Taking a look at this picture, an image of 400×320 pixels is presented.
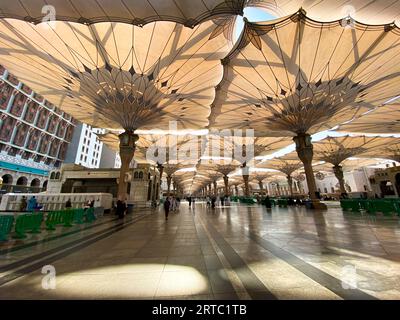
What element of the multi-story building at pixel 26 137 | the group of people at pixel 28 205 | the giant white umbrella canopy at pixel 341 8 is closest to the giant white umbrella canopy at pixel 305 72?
the giant white umbrella canopy at pixel 341 8

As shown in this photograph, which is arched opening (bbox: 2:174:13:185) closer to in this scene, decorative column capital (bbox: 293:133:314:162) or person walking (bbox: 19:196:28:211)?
person walking (bbox: 19:196:28:211)

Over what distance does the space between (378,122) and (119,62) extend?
3374 centimetres

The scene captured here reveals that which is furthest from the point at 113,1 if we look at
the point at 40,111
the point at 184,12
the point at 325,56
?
the point at 40,111

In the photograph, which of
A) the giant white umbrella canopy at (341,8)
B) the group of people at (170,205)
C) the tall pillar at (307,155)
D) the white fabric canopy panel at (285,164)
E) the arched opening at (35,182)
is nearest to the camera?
the giant white umbrella canopy at (341,8)

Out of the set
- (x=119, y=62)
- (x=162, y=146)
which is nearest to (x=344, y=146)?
(x=162, y=146)

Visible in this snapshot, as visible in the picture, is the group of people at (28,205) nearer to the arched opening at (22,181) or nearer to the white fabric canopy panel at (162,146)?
the white fabric canopy panel at (162,146)

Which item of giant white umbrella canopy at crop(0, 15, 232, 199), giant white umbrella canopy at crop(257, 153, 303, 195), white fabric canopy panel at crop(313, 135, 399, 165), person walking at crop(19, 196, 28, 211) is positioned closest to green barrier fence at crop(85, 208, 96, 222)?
giant white umbrella canopy at crop(0, 15, 232, 199)

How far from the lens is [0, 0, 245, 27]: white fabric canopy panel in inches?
349

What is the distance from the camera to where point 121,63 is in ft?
43.2

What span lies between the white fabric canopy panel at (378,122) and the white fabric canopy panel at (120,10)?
82.5 feet

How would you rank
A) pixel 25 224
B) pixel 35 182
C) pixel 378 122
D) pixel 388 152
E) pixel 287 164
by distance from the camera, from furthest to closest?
pixel 287 164, pixel 35 182, pixel 388 152, pixel 378 122, pixel 25 224

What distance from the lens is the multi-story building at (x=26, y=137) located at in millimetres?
31453

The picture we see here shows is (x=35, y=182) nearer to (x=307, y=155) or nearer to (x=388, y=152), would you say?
(x=307, y=155)
